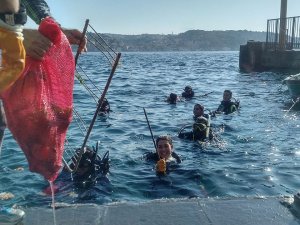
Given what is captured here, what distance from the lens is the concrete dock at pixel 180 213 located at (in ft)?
11.9

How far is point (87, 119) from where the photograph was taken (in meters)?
14.3

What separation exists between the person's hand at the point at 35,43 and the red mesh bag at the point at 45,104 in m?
0.05

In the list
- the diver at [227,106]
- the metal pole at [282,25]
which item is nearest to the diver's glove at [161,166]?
the diver at [227,106]

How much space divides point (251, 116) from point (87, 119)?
5691 mm

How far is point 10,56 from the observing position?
235 centimetres

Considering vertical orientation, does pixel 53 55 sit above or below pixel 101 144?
above

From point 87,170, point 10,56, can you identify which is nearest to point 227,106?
point 87,170

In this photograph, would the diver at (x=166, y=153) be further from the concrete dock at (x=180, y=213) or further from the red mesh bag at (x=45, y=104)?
the red mesh bag at (x=45, y=104)

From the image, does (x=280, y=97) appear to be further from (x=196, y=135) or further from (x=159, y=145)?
(x=159, y=145)

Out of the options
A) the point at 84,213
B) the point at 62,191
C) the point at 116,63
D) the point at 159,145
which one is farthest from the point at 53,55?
the point at 159,145

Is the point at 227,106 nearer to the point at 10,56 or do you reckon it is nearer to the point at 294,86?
the point at 294,86

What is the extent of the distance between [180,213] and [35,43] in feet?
6.69

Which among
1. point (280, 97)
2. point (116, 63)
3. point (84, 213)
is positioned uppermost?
point (116, 63)

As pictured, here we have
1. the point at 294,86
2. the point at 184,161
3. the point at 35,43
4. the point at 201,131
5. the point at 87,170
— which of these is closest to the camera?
the point at 35,43
